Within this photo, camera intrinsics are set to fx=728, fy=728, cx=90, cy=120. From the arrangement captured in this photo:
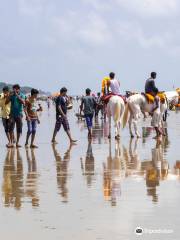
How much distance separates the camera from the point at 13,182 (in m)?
11.3

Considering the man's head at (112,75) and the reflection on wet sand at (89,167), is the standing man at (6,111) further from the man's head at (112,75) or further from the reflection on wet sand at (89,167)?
the reflection on wet sand at (89,167)

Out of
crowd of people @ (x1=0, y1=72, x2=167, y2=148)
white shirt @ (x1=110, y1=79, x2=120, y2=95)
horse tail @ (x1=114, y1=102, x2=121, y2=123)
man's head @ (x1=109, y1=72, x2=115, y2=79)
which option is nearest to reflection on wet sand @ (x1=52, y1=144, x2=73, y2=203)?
crowd of people @ (x1=0, y1=72, x2=167, y2=148)

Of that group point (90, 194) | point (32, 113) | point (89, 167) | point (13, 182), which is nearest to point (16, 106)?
point (32, 113)

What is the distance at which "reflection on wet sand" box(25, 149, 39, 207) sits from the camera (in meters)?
9.50

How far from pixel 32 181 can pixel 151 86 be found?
33.0ft

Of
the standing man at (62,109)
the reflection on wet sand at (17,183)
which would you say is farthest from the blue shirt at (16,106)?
the reflection on wet sand at (17,183)

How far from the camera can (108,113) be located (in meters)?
21.5

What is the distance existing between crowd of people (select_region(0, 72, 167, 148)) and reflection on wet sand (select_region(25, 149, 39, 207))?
3.10 meters

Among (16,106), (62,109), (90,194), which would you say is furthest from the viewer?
(62,109)

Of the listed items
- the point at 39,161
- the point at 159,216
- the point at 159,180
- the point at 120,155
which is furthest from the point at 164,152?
the point at 159,216

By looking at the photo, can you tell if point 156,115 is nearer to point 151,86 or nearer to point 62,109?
point 151,86

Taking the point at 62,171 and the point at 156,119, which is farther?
the point at 156,119

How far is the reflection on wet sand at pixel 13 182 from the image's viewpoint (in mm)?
9347

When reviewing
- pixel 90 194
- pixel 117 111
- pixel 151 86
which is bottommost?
pixel 90 194
